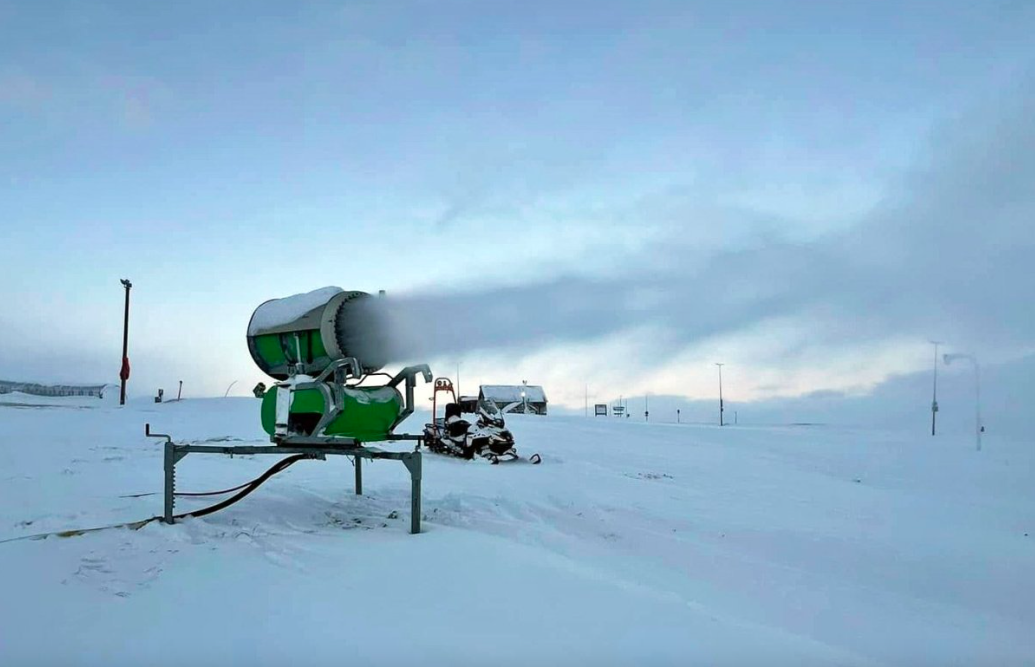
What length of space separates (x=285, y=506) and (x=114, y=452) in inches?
348

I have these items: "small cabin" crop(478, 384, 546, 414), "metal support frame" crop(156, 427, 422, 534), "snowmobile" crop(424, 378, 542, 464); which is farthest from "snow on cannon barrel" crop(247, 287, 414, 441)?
"small cabin" crop(478, 384, 546, 414)

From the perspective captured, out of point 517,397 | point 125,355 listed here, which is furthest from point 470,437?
point 517,397

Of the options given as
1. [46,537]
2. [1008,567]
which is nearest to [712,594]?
[1008,567]

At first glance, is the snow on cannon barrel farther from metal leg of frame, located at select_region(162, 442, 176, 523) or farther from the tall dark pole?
the tall dark pole

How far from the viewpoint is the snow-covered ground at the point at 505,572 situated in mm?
4355

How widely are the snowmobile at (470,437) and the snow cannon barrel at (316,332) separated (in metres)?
8.71

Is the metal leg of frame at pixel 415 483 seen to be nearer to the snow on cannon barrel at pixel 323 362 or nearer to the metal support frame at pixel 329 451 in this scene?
the metal support frame at pixel 329 451

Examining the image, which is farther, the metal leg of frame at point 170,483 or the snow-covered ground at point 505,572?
the metal leg of frame at point 170,483

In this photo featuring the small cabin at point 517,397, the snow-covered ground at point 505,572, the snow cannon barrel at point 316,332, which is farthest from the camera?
the small cabin at point 517,397

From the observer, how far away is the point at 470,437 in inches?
661

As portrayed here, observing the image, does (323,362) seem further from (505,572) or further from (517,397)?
(517,397)

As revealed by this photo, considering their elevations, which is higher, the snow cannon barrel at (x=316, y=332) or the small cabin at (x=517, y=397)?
the snow cannon barrel at (x=316, y=332)

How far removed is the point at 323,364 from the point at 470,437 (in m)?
9.75

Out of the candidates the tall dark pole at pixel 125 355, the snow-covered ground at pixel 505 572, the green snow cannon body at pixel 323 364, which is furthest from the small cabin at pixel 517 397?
the green snow cannon body at pixel 323 364
